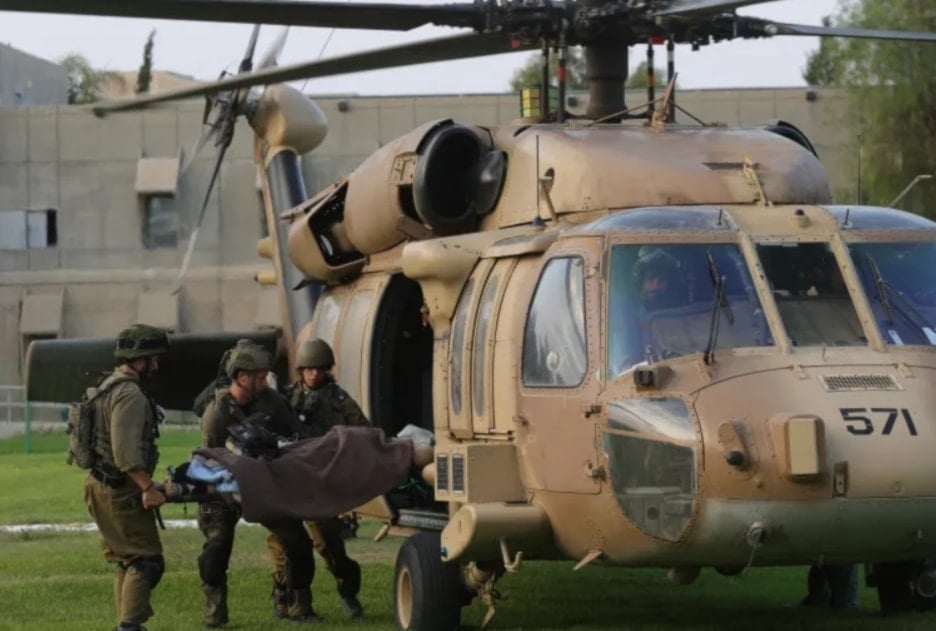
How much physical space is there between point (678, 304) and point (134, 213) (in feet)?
117

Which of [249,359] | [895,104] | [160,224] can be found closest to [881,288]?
[249,359]

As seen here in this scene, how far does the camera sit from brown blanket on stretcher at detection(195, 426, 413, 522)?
32.7ft

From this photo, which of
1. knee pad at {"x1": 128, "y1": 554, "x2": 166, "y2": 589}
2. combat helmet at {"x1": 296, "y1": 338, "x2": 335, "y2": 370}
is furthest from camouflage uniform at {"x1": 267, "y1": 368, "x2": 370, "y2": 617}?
knee pad at {"x1": 128, "y1": 554, "x2": 166, "y2": 589}

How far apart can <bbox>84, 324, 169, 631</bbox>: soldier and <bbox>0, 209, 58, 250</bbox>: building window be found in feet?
112

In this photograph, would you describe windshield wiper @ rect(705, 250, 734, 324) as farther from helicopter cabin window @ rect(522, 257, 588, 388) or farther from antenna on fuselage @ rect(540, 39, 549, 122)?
antenna on fuselage @ rect(540, 39, 549, 122)

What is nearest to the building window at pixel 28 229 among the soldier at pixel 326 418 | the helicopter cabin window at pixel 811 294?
the soldier at pixel 326 418

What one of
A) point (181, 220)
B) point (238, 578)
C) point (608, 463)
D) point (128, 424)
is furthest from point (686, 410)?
point (181, 220)

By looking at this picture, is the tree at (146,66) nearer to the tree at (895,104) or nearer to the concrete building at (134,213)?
the concrete building at (134,213)

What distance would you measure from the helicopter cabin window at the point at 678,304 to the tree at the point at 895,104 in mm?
27979

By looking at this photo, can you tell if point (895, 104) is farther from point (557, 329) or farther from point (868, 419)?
point (868, 419)

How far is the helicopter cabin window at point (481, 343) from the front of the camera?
10062mm

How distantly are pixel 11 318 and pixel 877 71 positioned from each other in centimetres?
2049

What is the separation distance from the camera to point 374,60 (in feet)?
37.4

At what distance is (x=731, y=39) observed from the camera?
450 inches
